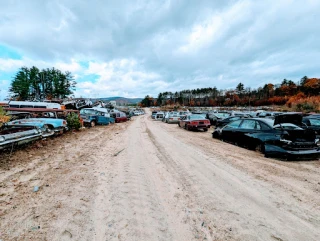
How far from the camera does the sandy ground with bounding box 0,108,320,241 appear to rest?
2332 millimetres

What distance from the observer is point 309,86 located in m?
62.2

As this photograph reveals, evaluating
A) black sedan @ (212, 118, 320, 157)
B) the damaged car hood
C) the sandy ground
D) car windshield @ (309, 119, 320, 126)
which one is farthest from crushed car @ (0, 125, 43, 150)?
car windshield @ (309, 119, 320, 126)

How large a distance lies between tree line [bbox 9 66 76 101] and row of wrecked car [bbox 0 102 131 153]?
52159 millimetres

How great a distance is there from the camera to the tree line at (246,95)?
6375 centimetres

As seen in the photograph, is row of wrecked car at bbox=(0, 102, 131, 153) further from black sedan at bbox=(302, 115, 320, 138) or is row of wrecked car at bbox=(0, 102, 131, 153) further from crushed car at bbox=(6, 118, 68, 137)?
black sedan at bbox=(302, 115, 320, 138)

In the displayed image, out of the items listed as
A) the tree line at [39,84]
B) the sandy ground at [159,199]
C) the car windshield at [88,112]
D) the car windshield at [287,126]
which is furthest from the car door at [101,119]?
the tree line at [39,84]

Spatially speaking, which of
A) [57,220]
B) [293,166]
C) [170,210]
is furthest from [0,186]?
[293,166]

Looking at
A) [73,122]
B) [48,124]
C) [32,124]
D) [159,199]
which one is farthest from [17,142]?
[159,199]

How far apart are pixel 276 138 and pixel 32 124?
32.5 feet

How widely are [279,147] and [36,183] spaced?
22.8 feet

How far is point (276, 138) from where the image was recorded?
5.76 metres

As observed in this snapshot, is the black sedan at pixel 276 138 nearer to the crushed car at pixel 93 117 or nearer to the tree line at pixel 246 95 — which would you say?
the crushed car at pixel 93 117

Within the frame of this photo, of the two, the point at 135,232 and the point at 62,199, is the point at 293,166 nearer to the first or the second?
the point at 135,232

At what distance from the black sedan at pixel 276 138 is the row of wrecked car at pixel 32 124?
346 inches
